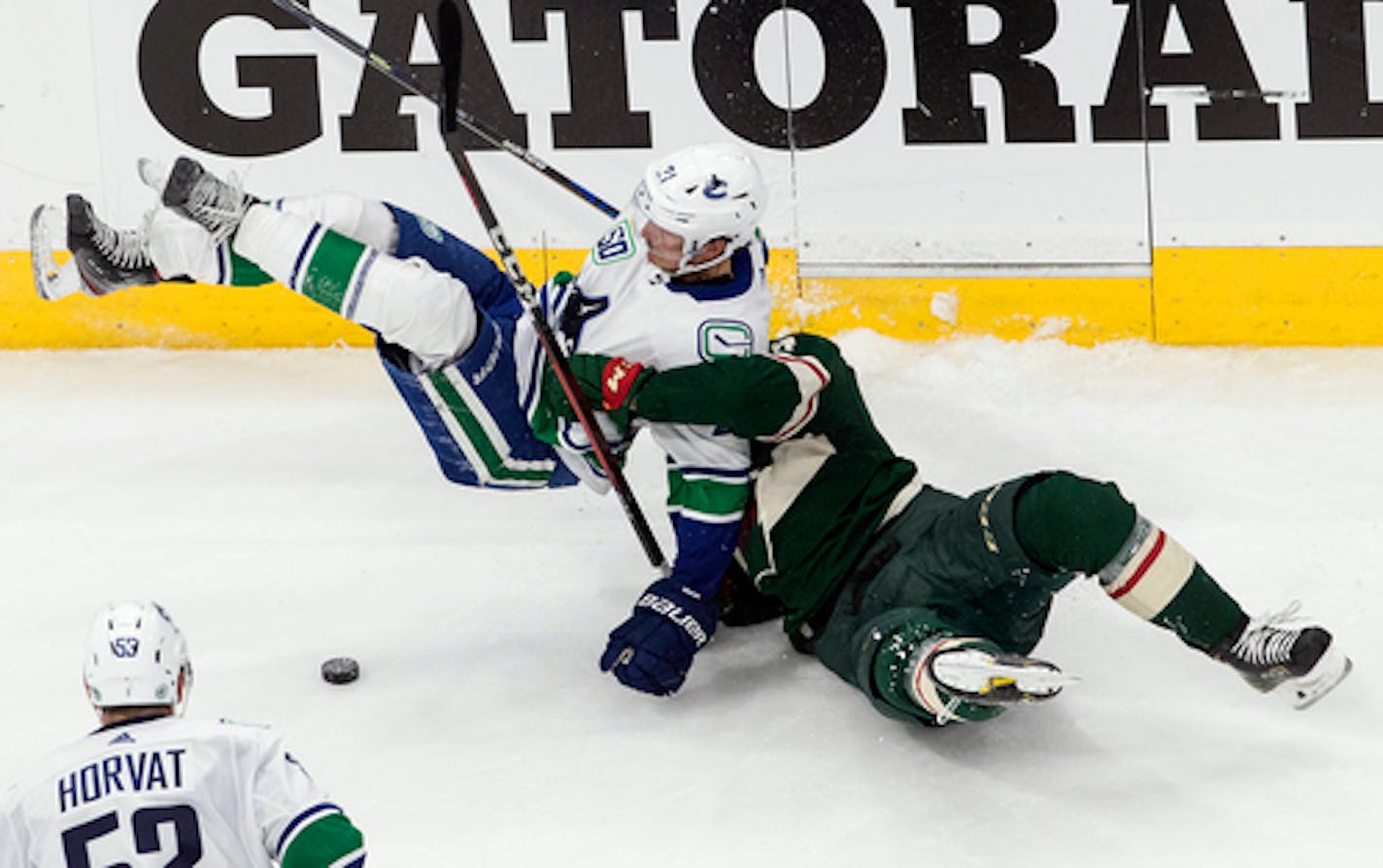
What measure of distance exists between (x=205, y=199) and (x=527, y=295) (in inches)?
23.0

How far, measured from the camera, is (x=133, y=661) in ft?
7.95

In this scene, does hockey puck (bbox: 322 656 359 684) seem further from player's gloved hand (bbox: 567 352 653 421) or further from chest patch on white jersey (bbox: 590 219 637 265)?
chest patch on white jersey (bbox: 590 219 637 265)

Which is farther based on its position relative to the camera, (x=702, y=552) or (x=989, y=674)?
(x=702, y=552)

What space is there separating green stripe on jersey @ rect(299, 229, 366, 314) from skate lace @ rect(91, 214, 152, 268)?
1.13 ft

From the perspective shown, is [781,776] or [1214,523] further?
[1214,523]

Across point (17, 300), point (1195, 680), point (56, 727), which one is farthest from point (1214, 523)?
point (17, 300)

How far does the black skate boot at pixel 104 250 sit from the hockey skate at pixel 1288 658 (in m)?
1.86

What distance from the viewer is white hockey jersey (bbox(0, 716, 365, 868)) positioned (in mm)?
2322

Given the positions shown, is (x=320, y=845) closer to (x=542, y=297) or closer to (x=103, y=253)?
(x=103, y=253)

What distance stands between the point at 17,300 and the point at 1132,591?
10.0ft

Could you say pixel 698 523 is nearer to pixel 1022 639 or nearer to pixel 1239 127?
pixel 1022 639

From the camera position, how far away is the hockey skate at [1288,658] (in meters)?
3.23

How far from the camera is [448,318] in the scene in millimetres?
3463

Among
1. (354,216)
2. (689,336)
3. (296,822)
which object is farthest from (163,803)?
(354,216)
